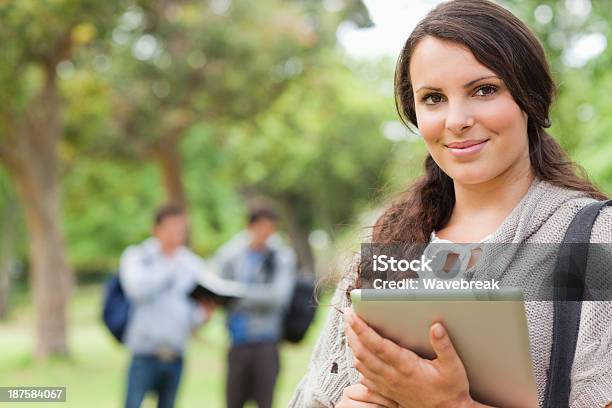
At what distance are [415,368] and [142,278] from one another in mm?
4804

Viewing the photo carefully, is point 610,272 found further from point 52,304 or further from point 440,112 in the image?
point 52,304

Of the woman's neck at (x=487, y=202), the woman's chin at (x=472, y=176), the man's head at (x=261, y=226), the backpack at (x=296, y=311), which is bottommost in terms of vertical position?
Result: the backpack at (x=296, y=311)

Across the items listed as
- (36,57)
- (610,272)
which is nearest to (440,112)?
(610,272)

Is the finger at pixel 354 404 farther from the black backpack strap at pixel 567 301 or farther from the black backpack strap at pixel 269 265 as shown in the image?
the black backpack strap at pixel 269 265

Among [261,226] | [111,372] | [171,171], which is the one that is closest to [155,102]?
[171,171]

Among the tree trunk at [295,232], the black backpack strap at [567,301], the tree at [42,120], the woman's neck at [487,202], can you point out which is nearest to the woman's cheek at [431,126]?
the woman's neck at [487,202]

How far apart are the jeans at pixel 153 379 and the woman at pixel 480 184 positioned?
4.44 metres

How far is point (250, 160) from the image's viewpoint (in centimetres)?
2389

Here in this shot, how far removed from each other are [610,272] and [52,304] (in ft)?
41.3

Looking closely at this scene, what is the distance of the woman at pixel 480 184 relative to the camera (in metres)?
1.45

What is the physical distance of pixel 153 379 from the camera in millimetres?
6129

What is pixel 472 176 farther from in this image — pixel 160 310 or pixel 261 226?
pixel 261 226

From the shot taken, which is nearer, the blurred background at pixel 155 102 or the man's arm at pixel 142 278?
the man's arm at pixel 142 278

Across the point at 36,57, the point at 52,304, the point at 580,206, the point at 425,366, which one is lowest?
the point at 52,304
